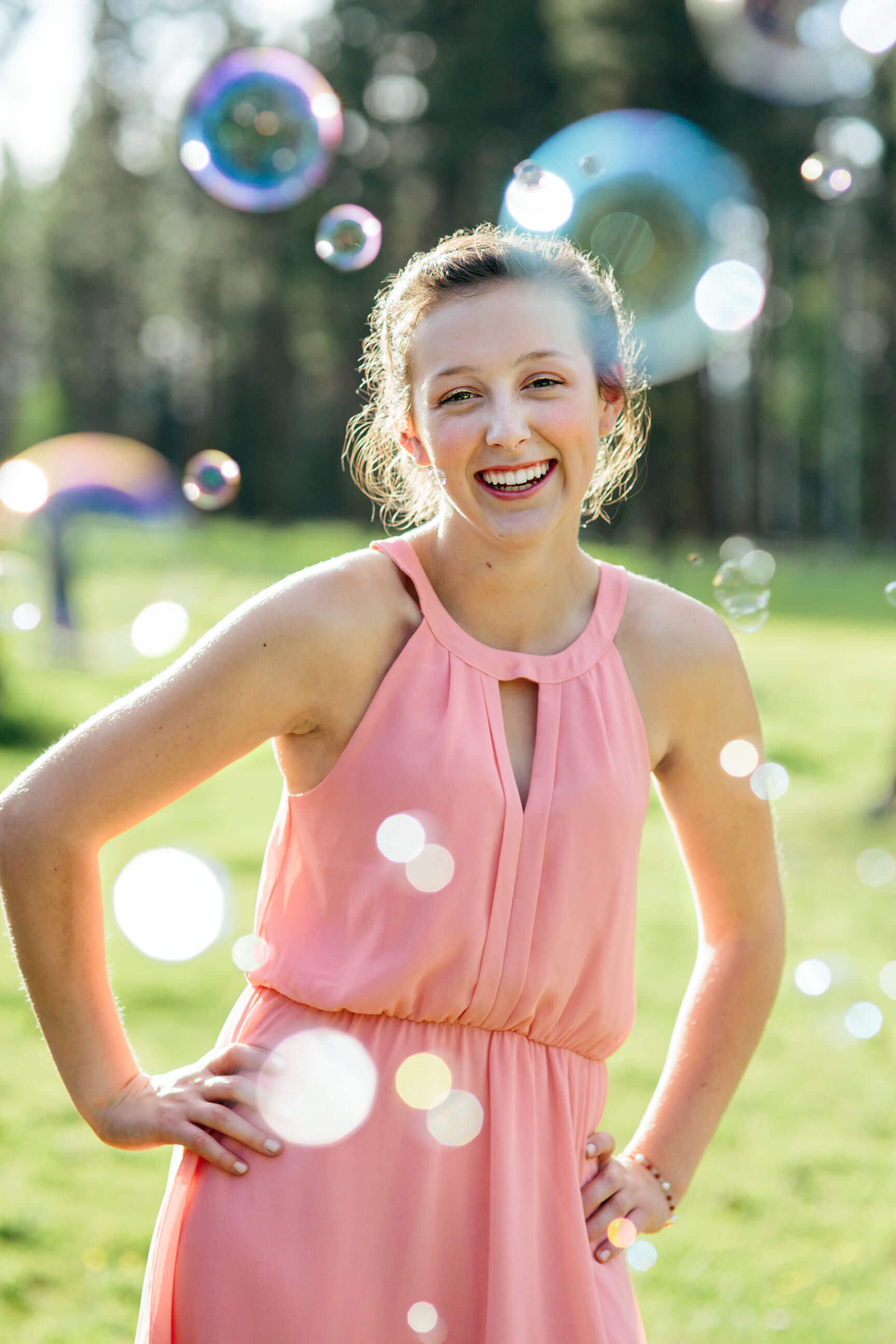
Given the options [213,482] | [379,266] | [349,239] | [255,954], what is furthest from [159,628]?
[255,954]

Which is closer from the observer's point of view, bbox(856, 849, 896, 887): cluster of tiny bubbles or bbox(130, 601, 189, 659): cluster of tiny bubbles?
bbox(856, 849, 896, 887): cluster of tiny bubbles

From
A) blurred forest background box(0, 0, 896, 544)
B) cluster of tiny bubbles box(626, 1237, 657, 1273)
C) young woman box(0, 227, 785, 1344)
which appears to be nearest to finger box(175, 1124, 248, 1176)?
young woman box(0, 227, 785, 1344)

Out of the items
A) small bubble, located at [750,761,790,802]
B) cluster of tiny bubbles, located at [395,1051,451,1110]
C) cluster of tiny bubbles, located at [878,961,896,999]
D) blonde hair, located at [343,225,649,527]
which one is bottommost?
cluster of tiny bubbles, located at [395,1051,451,1110]

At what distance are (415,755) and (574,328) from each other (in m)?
0.57

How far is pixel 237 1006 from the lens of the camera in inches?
66.9

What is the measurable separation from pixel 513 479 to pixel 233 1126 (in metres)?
0.84

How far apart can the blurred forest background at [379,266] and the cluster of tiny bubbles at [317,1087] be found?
16.1 metres

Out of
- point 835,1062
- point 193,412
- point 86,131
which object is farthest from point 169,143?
point 835,1062

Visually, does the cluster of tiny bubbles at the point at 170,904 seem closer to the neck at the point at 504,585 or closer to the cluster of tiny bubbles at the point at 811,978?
the cluster of tiny bubbles at the point at 811,978

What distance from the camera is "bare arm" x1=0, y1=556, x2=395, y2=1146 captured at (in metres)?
1.52

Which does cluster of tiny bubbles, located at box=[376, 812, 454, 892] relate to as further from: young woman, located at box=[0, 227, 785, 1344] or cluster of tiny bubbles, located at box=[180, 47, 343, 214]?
cluster of tiny bubbles, located at box=[180, 47, 343, 214]

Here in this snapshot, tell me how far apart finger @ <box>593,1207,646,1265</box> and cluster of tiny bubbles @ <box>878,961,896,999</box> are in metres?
4.00

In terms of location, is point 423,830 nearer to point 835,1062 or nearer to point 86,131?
point 835,1062

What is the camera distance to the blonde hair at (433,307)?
5.41ft
